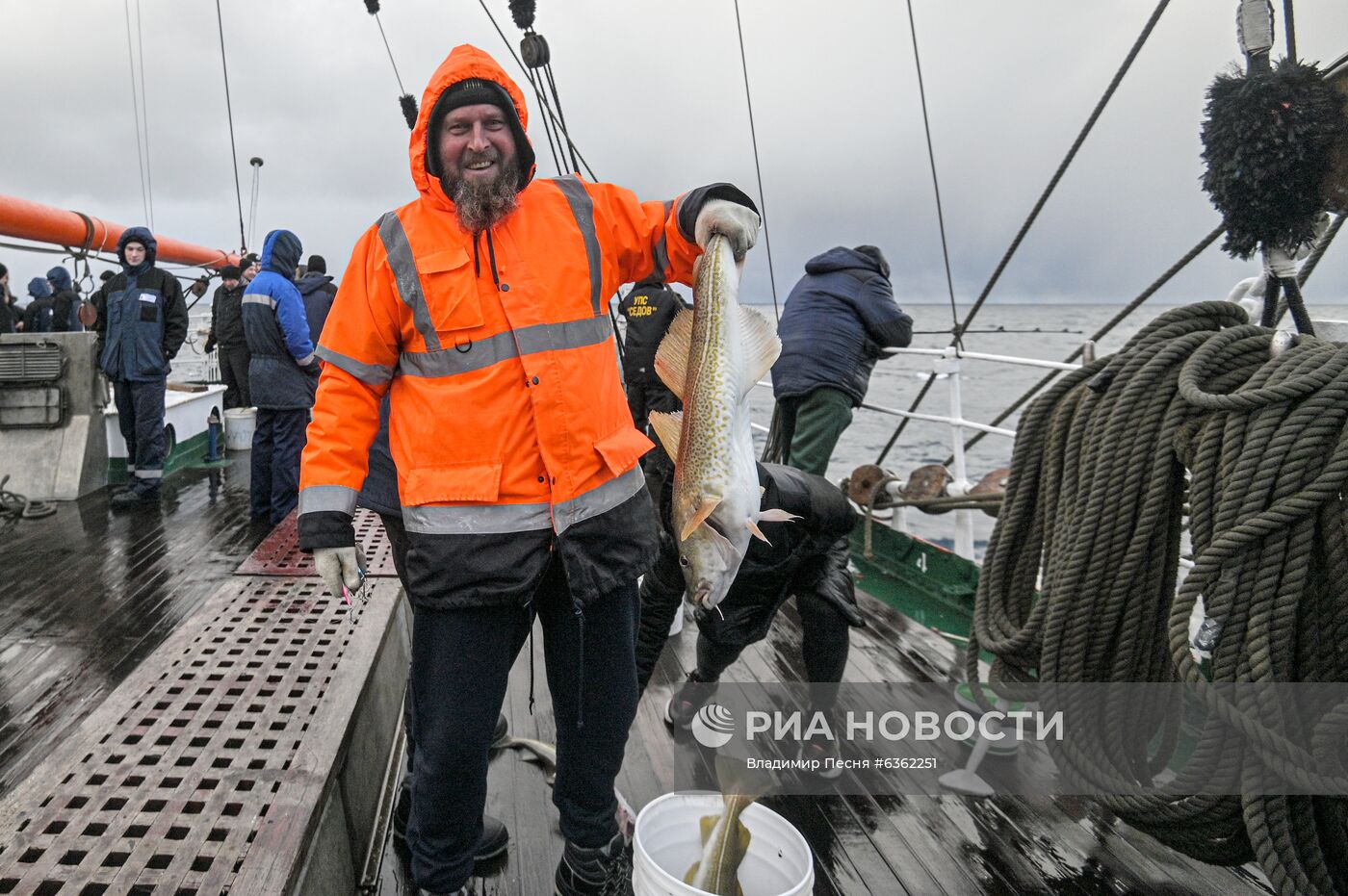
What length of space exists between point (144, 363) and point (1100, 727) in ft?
21.0

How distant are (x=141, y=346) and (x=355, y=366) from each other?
517cm

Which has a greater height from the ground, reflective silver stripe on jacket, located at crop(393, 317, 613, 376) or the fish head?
reflective silver stripe on jacket, located at crop(393, 317, 613, 376)

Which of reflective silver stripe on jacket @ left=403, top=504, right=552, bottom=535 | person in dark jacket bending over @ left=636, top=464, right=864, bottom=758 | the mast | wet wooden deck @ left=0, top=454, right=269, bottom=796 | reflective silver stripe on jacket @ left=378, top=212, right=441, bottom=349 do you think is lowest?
wet wooden deck @ left=0, top=454, right=269, bottom=796

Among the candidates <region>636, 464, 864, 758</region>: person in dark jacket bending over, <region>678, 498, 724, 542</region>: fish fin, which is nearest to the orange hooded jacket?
<region>678, 498, 724, 542</region>: fish fin

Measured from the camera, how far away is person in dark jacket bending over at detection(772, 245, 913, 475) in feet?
15.0

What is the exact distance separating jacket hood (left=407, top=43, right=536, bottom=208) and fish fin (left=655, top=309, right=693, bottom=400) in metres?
0.49

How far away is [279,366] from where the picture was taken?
5168 mm

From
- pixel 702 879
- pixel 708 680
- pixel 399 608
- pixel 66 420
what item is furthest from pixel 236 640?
pixel 66 420

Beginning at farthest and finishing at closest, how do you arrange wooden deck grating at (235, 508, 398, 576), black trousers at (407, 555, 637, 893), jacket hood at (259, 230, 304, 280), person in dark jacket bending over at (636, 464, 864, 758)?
jacket hood at (259, 230, 304, 280)
wooden deck grating at (235, 508, 398, 576)
person in dark jacket bending over at (636, 464, 864, 758)
black trousers at (407, 555, 637, 893)

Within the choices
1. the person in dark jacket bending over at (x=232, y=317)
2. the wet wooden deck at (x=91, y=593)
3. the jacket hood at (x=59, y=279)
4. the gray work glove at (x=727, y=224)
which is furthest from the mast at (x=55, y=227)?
the gray work glove at (x=727, y=224)

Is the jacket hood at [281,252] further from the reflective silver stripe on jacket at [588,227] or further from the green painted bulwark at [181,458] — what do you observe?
the reflective silver stripe on jacket at [588,227]

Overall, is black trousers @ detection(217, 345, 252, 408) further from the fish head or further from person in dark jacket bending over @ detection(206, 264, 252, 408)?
the fish head

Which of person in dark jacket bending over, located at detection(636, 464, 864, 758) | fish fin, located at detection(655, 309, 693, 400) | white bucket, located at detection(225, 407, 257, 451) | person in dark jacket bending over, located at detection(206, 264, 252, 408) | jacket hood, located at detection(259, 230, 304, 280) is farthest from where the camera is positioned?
white bucket, located at detection(225, 407, 257, 451)

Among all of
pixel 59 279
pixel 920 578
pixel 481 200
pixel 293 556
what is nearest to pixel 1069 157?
pixel 920 578
